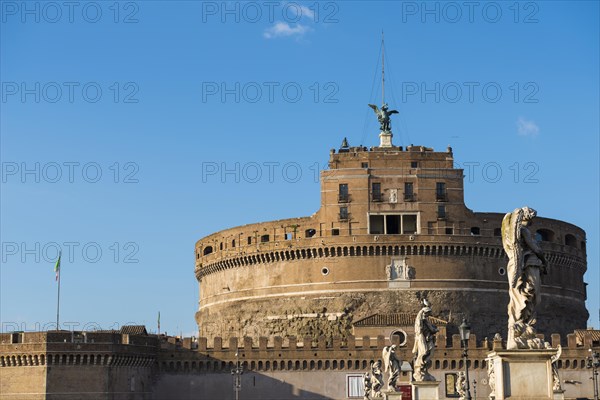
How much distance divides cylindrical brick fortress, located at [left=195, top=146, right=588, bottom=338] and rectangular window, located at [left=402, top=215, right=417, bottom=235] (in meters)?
0.08

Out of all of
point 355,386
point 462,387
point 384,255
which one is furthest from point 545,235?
point 462,387

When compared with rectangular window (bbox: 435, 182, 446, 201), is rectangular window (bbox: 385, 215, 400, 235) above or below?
below

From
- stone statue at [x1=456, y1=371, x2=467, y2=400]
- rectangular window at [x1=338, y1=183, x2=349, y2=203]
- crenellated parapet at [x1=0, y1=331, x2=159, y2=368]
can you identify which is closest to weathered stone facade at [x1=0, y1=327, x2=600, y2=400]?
crenellated parapet at [x1=0, y1=331, x2=159, y2=368]

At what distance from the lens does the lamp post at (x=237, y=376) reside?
239 ft

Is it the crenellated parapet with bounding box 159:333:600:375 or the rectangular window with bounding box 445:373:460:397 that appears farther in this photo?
the crenellated parapet with bounding box 159:333:600:375

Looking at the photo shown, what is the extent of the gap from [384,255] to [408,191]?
5.71 meters

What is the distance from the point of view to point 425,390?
3203cm

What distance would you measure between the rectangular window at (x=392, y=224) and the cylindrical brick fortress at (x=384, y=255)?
10 centimetres

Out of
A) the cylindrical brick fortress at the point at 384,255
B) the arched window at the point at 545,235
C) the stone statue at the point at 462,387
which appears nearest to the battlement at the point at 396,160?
the cylindrical brick fortress at the point at 384,255

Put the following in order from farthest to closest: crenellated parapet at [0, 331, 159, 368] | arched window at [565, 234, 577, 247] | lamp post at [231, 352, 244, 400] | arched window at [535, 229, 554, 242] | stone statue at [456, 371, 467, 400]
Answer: arched window at [565, 234, 577, 247] → arched window at [535, 229, 554, 242] → lamp post at [231, 352, 244, 400] → crenellated parapet at [0, 331, 159, 368] → stone statue at [456, 371, 467, 400]

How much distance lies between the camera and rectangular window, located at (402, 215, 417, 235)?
86.6 m

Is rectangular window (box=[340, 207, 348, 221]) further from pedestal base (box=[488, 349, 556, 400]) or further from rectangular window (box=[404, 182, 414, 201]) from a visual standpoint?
pedestal base (box=[488, 349, 556, 400])

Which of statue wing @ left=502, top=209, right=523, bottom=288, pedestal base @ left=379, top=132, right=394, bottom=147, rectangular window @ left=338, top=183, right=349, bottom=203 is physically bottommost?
statue wing @ left=502, top=209, right=523, bottom=288

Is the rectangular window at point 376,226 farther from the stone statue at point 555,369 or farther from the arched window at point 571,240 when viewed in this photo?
the stone statue at point 555,369
